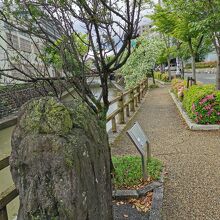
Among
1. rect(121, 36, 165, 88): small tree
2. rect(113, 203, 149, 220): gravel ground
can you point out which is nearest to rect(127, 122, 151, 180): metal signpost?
rect(113, 203, 149, 220): gravel ground

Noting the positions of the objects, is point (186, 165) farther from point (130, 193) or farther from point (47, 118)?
point (47, 118)

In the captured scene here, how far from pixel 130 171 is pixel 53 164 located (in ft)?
9.36

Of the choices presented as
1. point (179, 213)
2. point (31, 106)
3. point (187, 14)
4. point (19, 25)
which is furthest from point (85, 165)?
point (187, 14)

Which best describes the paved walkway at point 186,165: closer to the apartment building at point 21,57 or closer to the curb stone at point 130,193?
the curb stone at point 130,193

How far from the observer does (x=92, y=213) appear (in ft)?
7.47

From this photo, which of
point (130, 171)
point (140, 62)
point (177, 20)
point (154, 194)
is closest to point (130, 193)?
point (154, 194)

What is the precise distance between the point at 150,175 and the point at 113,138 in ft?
10.8

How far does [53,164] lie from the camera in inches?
80.2

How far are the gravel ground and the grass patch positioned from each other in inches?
19.5

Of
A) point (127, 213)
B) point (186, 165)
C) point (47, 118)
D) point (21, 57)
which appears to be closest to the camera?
point (47, 118)

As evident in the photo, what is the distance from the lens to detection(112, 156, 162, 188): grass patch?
441 centimetres

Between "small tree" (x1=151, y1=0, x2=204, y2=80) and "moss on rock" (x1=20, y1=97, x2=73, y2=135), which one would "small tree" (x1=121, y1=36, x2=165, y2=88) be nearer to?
"small tree" (x1=151, y1=0, x2=204, y2=80)

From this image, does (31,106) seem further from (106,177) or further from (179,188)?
(179,188)

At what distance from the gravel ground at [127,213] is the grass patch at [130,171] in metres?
0.49
